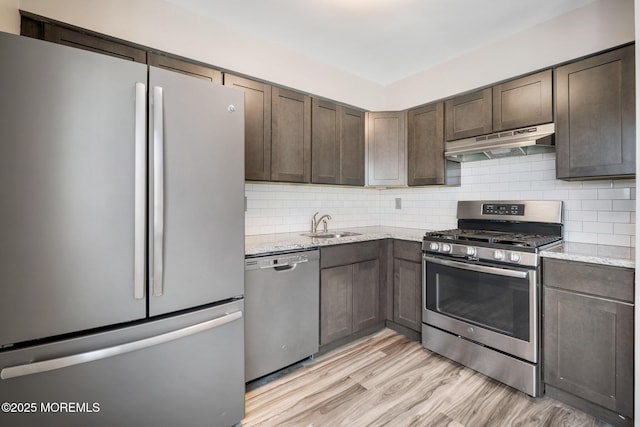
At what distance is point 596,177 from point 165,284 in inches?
104

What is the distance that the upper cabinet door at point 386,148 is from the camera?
2.98m

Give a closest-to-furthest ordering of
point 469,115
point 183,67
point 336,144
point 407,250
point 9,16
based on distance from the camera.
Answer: point 9,16, point 183,67, point 469,115, point 407,250, point 336,144

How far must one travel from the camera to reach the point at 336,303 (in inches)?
94.0

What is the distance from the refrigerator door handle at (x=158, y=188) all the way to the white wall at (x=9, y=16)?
2.62 ft

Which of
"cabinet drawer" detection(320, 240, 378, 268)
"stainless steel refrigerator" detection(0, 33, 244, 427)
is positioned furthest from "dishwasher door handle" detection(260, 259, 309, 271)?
"stainless steel refrigerator" detection(0, 33, 244, 427)

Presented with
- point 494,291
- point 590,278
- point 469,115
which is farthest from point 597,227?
point 469,115

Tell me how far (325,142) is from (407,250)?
Answer: 123 cm

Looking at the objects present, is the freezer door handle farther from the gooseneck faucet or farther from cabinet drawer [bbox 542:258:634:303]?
cabinet drawer [bbox 542:258:634:303]

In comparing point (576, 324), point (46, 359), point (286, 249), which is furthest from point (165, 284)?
point (576, 324)

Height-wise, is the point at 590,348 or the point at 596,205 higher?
the point at 596,205

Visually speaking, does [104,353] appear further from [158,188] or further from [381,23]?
[381,23]

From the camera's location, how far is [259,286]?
1.92 metres

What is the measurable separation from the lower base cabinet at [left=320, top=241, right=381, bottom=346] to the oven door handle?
20.0 inches

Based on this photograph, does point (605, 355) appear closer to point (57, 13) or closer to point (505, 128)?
point (505, 128)
